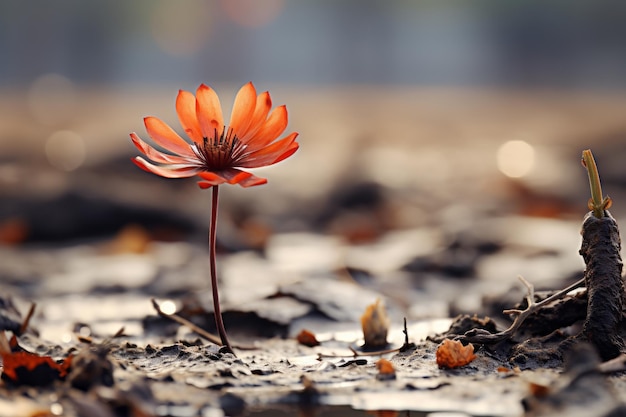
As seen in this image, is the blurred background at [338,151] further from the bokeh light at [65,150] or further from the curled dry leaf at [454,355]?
the curled dry leaf at [454,355]

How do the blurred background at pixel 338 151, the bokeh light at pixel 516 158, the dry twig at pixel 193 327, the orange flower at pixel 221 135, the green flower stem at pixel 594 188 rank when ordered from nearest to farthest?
1. the green flower stem at pixel 594 188
2. the orange flower at pixel 221 135
3. the dry twig at pixel 193 327
4. the blurred background at pixel 338 151
5. the bokeh light at pixel 516 158

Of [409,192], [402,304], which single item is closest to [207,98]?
[402,304]

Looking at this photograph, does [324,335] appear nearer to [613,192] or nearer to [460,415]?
[460,415]

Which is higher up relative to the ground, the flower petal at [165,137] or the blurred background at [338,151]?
the blurred background at [338,151]

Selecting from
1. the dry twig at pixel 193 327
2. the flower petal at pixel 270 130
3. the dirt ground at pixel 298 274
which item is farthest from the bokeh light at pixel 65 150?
the flower petal at pixel 270 130

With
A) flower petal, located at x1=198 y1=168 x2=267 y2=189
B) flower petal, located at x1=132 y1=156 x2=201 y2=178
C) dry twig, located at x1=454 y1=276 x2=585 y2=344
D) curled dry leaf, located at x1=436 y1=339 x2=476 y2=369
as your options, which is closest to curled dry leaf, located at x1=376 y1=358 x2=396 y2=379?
curled dry leaf, located at x1=436 y1=339 x2=476 y2=369

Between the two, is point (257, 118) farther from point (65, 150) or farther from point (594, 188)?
point (65, 150)
